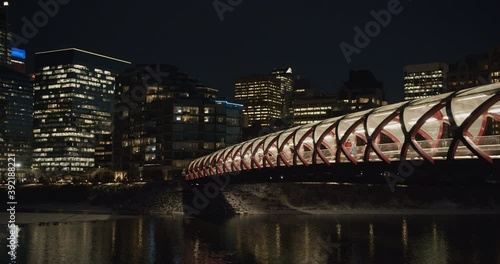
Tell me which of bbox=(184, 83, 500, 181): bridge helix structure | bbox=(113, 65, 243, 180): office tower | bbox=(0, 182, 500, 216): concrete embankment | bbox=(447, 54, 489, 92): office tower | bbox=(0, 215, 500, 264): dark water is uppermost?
bbox=(447, 54, 489, 92): office tower

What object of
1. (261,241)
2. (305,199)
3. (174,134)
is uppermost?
(174,134)

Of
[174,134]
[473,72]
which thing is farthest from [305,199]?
[473,72]

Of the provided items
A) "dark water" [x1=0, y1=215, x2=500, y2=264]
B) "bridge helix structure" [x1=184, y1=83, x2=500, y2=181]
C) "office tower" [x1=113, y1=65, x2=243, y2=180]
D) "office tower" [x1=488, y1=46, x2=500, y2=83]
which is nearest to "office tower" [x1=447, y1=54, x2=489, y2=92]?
"office tower" [x1=488, y1=46, x2=500, y2=83]

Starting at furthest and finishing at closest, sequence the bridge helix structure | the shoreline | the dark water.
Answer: the shoreline < the dark water < the bridge helix structure

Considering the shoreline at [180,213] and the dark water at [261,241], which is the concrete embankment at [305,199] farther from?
the dark water at [261,241]

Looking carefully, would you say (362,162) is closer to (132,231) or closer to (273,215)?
(132,231)

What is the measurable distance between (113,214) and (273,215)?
27965mm

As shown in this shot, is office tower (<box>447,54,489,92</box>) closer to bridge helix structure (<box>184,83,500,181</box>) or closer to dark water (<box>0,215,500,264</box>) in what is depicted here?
dark water (<box>0,215,500,264</box>)

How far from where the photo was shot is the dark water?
174 ft

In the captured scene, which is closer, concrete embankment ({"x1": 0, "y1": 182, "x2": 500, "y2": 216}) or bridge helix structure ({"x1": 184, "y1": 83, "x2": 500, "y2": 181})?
bridge helix structure ({"x1": 184, "y1": 83, "x2": 500, "y2": 181})

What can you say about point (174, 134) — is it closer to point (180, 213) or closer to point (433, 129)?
point (180, 213)

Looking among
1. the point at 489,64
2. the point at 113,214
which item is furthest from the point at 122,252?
the point at 489,64

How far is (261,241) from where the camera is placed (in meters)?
63.9

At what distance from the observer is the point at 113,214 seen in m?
101
